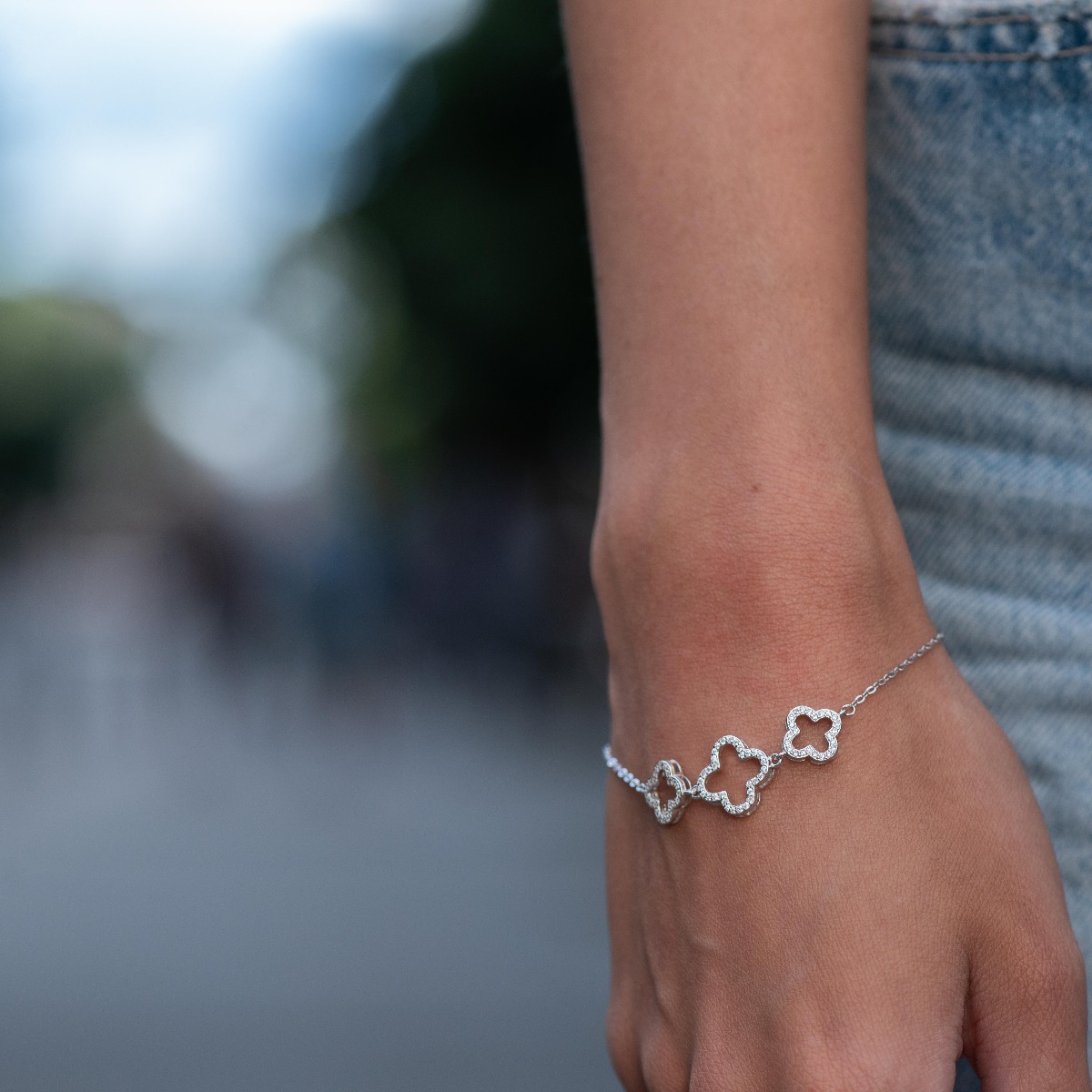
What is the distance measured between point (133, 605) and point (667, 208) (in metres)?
32.6

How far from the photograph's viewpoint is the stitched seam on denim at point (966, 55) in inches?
38.0

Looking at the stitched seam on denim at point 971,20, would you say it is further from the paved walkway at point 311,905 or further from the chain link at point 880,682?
the paved walkway at point 311,905

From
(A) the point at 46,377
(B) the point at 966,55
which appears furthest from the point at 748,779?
(A) the point at 46,377

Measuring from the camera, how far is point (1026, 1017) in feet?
2.67

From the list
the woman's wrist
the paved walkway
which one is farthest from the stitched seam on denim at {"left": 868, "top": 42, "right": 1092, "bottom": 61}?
the paved walkway

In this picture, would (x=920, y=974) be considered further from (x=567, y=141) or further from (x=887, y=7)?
(x=567, y=141)

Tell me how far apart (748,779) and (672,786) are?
0.23 ft

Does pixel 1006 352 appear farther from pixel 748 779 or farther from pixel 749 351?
pixel 748 779

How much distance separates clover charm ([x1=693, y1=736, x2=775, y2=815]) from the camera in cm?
85

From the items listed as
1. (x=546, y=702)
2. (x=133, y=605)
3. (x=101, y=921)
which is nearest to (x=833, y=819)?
(x=101, y=921)

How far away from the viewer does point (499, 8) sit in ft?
41.5

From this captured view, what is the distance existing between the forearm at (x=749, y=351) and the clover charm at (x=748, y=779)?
43 mm

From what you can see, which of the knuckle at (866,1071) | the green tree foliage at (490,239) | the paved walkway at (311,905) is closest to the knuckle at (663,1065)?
the knuckle at (866,1071)

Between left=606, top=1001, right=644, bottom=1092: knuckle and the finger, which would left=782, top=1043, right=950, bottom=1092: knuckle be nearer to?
the finger
